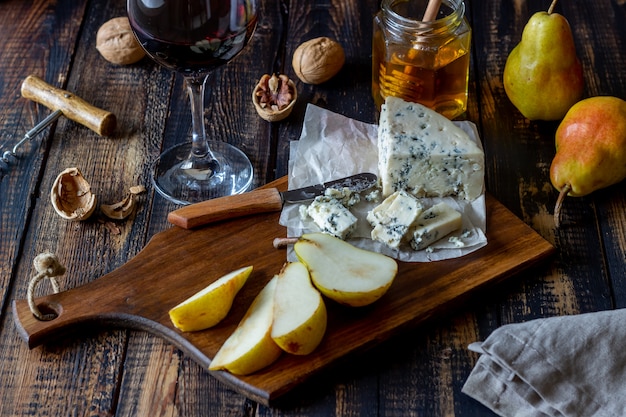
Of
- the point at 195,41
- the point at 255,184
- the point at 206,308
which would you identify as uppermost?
the point at 195,41

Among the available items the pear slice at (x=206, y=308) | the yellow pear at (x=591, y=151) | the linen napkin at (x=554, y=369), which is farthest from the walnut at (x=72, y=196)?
the yellow pear at (x=591, y=151)

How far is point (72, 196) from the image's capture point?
163 centimetres

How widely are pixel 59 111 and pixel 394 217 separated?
2.54 feet

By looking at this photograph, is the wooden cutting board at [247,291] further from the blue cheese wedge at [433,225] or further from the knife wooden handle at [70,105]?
the knife wooden handle at [70,105]

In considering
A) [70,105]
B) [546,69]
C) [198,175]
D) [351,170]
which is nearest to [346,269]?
[351,170]

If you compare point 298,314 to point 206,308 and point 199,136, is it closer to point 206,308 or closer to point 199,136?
point 206,308

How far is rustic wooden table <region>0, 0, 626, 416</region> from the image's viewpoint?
131 cm

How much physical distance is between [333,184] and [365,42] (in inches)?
21.4

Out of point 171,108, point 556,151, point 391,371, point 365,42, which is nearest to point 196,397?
point 391,371

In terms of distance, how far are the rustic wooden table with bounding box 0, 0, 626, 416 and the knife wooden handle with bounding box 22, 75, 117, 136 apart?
0.03m

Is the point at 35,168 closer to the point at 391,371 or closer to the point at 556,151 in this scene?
the point at 391,371

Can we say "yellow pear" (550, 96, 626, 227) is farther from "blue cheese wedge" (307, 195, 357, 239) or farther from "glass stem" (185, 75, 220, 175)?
"glass stem" (185, 75, 220, 175)

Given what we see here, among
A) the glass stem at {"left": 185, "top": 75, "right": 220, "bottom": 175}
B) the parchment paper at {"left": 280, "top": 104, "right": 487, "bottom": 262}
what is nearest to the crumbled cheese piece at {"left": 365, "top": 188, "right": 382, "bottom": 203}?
the parchment paper at {"left": 280, "top": 104, "right": 487, "bottom": 262}

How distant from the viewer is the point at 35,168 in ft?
5.63
